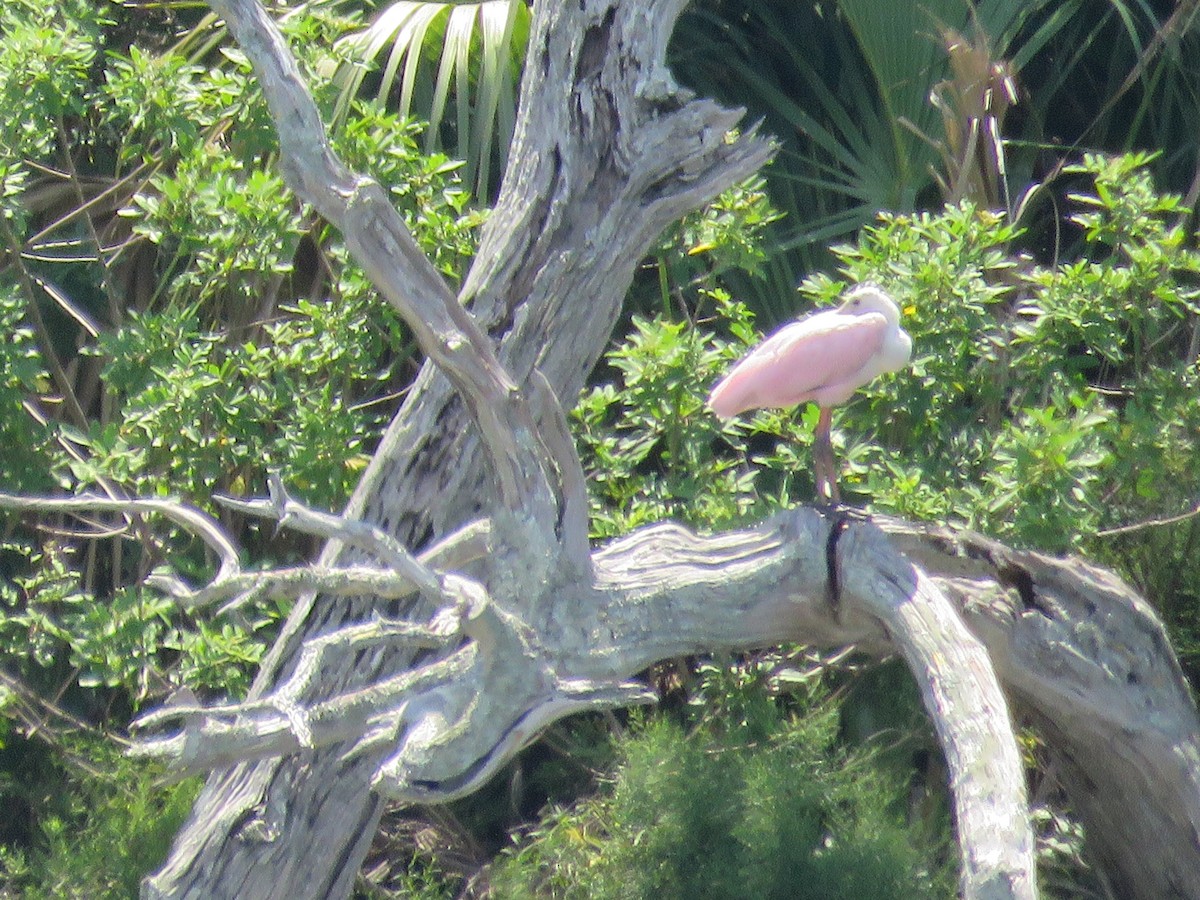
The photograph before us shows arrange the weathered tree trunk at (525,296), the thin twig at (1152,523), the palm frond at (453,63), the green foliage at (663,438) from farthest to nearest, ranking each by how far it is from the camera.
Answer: the palm frond at (453,63) < the green foliage at (663,438) < the thin twig at (1152,523) < the weathered tree trunk at (525,296)

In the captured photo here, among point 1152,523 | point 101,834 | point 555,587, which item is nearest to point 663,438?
point 1152,523

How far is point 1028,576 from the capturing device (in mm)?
3473

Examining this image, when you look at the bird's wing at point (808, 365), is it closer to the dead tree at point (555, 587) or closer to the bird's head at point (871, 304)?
the bird's head at point (871, 304)

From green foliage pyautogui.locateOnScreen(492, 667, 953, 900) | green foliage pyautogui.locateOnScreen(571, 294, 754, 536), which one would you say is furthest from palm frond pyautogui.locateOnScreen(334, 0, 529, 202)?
green foliage pyautogui.locateOnScreen(492, 667, 953, 900)

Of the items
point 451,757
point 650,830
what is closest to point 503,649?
point 451,757

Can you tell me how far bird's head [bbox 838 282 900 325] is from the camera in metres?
3.67

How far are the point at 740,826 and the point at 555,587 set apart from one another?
111 centimetres

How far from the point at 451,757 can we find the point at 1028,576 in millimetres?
1601

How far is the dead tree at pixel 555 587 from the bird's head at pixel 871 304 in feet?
1.43

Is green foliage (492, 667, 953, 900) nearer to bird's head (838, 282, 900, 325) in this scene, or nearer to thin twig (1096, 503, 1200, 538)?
thin twig (1096, 503, 1200, 538)

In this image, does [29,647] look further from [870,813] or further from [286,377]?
[870,813]

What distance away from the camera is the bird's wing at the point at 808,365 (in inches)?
142

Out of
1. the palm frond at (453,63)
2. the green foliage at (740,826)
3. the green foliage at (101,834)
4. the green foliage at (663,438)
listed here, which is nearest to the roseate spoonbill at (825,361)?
the green foliage at (663,438)

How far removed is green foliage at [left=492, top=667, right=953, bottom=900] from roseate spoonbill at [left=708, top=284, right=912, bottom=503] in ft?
2.44
